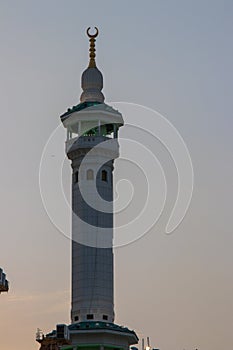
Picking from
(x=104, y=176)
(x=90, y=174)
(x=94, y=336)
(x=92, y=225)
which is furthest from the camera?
(x=104, y=176)

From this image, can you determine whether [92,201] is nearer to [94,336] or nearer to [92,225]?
[92,225]

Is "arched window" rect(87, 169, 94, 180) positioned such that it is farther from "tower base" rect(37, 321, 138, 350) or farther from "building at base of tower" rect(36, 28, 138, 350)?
"tower base" rect(37, 321, 138, 350)

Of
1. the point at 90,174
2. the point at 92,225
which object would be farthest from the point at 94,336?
the point at 90,174

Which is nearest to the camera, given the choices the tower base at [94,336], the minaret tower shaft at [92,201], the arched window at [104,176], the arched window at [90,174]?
the tower base at [94,336]

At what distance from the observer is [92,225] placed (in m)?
188

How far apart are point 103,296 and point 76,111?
110 ft

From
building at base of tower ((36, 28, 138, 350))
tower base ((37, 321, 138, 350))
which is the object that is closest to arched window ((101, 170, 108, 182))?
building at base of tower ((36, 28, 138, 350))

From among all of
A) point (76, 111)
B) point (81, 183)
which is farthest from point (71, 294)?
point (76, 111)

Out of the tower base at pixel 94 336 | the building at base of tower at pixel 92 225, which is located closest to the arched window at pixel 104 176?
the building at base of tower at pixel 92 225

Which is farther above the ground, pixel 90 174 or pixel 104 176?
pixel 104 176

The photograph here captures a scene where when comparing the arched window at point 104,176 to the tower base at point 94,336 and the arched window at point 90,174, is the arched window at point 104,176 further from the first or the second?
the tower base at point 94,336

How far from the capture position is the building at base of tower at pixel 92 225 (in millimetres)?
→ 180625

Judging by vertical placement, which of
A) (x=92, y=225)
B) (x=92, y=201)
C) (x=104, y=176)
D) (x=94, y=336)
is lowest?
(x=94, y=336)

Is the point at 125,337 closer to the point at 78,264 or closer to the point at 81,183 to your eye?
the point at 78,264
